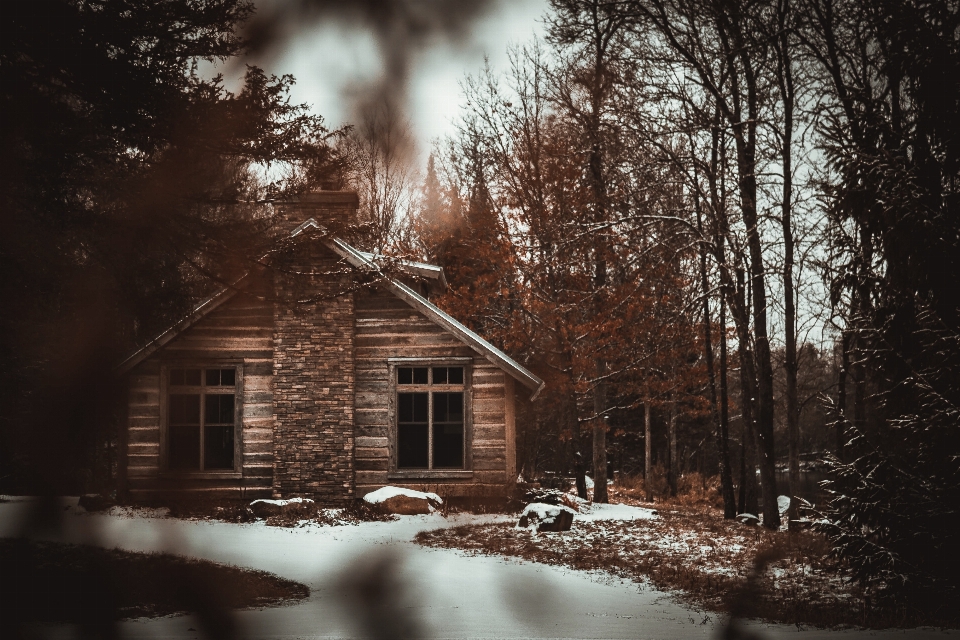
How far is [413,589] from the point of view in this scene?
919cm

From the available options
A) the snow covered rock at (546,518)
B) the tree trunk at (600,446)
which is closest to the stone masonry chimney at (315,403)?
the snow covered rock at (546,518)

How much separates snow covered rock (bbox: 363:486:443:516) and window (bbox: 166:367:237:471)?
3649 mm

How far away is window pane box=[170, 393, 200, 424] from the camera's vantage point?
60.8 feet

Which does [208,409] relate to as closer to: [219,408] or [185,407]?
[219,408]

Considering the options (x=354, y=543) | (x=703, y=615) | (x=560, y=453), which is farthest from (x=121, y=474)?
(x=560, y=453)

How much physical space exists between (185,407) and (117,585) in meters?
10.6

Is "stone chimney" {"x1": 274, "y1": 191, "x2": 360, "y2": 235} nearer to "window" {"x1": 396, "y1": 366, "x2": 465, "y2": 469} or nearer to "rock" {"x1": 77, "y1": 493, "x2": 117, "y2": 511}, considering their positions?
"window" {"x1": 396, "y1": 366, "x2": 465, "y2": 469}

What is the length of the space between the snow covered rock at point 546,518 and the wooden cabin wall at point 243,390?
236 inches

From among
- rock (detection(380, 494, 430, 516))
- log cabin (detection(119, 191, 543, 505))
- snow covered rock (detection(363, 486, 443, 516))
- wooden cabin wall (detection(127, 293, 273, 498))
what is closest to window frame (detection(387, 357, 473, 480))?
log cabin (detection(119, 191, 543, 505))

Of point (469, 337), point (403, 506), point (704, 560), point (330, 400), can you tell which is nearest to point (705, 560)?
point (704, 560)

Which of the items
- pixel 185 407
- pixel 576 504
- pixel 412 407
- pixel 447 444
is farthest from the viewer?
pixel 576 504

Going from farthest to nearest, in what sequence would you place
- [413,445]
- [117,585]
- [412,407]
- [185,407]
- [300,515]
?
[413,445] → [412,407] → [185,407] → [300,515] → [117,585]

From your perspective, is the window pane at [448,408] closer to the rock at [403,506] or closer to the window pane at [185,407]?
the rock at [403,506]

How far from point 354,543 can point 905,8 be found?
1060 cm
